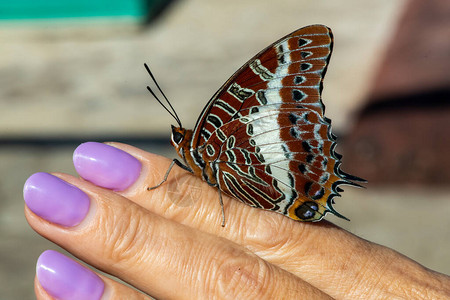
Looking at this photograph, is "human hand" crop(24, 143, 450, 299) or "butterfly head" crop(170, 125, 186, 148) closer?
"human hand" crop(24, 143, 450, 299)

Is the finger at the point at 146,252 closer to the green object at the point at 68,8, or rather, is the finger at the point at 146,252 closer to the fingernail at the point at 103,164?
the fingernail at the point at 103,164

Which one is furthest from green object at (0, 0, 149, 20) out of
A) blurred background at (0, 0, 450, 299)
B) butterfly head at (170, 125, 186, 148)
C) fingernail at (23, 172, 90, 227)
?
fingernail at (23, 172, 90, 227)

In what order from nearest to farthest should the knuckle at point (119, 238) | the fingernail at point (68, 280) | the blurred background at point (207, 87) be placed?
the fingernail at point (68, 280), the knuckle at point (119, 238), the blurred background at point (207, 87)

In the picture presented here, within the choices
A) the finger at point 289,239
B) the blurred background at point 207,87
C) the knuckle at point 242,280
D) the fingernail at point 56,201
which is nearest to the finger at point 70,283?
the fingernail at point 56,201

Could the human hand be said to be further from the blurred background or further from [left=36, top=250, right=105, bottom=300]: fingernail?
the blurred background

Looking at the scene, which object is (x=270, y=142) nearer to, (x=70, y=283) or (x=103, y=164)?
(x=103, y=164)

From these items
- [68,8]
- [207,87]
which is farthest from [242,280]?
[68,8]

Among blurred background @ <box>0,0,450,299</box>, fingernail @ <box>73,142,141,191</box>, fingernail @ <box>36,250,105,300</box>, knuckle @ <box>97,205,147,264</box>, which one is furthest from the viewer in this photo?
blurred background @ <box>0,0,450,299</box>

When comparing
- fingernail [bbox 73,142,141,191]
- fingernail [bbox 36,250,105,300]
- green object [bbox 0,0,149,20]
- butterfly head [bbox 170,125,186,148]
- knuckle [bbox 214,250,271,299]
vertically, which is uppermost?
green object [bbox 0,0,149,20]
